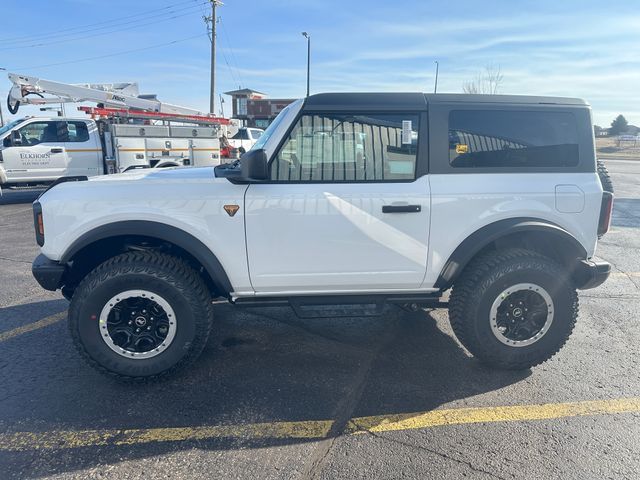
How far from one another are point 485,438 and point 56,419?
2.59 metres

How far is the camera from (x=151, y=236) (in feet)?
9.90

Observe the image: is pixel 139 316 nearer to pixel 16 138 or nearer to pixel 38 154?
pixel 38 154

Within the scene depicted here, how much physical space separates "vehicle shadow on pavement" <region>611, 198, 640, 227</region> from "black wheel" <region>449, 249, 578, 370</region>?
6.73 meters

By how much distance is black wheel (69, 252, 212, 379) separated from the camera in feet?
9.78

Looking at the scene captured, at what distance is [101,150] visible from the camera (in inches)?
447

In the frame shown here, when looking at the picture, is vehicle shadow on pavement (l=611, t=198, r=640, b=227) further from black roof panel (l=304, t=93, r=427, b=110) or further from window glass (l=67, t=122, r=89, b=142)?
window glass (l=67, t=122, r=89, b=142)

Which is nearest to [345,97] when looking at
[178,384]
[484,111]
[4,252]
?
[484,111]

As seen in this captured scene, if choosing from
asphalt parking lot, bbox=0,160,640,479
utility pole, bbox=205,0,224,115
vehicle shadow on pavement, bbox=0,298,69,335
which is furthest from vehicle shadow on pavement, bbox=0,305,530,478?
utility pole, bbox=205,0,224,115

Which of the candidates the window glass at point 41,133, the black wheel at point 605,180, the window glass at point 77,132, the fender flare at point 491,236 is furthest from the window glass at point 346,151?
the window glass at point 41,133

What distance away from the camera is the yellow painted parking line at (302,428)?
2.50 metres

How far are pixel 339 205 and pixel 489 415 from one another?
65.3 inches

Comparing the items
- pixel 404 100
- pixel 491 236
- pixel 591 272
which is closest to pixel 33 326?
pixel 404 100

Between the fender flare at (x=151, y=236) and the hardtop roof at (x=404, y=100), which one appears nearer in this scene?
the fender flare at (x=151, y=236)

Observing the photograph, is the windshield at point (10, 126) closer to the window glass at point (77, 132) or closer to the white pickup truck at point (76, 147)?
the white pickup truck at point (76, 147)
